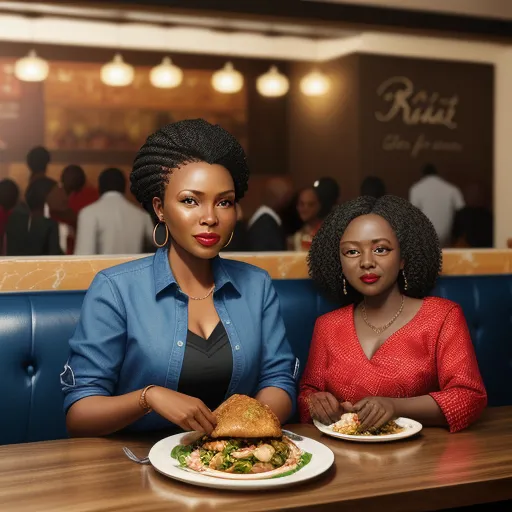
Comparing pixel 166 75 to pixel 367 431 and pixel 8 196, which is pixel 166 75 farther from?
pixel 367 431

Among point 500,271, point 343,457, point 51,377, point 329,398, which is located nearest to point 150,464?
point 343,457

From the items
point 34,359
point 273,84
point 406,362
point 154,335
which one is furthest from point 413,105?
point 154,335

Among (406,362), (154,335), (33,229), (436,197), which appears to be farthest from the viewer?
(436,197)

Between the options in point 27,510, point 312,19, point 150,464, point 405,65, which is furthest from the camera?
point 405,65

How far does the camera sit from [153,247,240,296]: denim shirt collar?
5.98 ft

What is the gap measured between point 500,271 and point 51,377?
1729 mm

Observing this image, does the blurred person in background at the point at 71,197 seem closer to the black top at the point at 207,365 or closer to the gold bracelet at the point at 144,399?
the black top at the point at 207,365

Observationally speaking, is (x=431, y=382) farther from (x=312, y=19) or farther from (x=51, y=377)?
(x=312, y=19)

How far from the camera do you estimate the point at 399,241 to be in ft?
7.00

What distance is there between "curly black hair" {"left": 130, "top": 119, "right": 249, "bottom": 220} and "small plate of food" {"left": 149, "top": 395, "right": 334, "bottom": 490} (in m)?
0.57

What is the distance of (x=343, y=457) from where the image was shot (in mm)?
1526

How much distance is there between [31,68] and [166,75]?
798mm

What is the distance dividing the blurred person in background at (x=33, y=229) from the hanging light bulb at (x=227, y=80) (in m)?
1.25

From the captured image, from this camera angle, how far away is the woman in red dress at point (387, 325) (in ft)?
6.44
